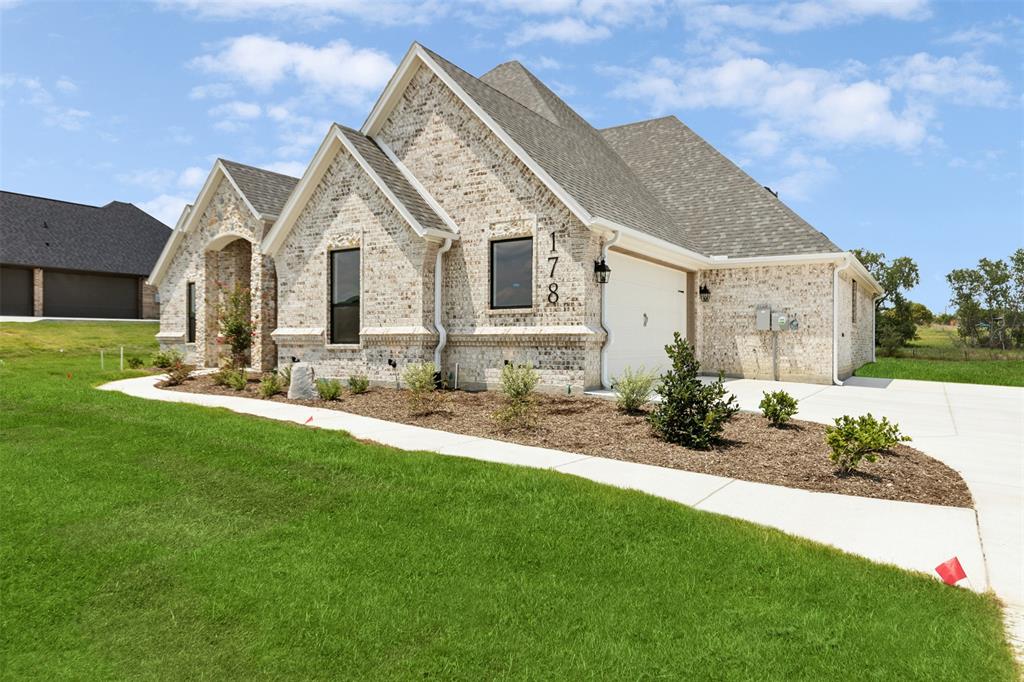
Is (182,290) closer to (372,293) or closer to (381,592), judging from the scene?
(372,293)

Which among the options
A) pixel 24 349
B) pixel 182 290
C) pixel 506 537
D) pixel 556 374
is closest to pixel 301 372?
pixel 556 374

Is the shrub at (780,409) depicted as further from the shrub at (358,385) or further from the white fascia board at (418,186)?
the shrub at (358,385)

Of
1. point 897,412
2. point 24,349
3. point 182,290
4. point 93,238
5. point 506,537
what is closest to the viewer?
point 506,537

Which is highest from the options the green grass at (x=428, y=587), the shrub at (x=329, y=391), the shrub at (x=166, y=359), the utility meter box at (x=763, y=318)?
the utility meter box at (x=763, y=318)

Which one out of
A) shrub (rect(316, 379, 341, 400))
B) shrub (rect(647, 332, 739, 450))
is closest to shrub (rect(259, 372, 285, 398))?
shrub (rect(316, 379, 341, 400))

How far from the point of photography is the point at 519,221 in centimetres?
1366

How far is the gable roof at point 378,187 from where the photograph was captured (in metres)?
13.9

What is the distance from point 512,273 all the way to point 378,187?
11.9 feet

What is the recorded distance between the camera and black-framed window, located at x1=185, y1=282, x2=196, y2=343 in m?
20.9

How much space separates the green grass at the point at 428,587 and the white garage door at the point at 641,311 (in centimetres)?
785

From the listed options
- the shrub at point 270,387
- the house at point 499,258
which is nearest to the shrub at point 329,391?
the shrub at point 270,387

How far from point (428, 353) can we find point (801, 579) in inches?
418

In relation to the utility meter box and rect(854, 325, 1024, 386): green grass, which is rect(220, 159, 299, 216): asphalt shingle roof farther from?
rect(854, 325, 1024, 386): green grass

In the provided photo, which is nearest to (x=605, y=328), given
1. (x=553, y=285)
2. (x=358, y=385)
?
(x=553, y=285)
